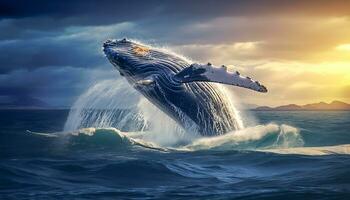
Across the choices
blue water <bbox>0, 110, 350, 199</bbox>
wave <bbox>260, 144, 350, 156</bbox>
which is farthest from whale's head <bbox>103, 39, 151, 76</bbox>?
wave <bbox>260, 144, 350, 156</bbox>

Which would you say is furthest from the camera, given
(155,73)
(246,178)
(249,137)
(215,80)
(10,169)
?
(249,137)

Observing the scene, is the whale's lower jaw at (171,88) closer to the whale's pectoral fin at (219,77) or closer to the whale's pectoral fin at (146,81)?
the whale's pectoral fin at (146,81)

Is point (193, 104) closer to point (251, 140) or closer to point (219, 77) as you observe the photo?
point (219, 77)

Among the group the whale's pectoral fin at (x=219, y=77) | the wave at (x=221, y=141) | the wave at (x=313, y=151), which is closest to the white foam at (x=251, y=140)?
the wave at (x=221, y=141)

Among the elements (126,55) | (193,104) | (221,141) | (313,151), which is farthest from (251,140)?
(126,55)

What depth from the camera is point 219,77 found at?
15180 mm

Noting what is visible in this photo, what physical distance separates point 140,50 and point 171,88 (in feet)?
5.35

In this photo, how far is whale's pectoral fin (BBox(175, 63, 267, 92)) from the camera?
49.7 feet

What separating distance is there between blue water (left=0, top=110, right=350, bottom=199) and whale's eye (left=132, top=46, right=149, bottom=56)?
9.40 ft

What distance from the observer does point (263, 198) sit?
9188 mm

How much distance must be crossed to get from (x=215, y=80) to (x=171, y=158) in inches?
93.7

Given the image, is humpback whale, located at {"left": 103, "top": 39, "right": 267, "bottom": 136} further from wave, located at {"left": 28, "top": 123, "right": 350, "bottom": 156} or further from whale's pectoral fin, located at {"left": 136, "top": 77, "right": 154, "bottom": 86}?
wave, located at {"left": 28, "top": 123, "right": 350, "bottom": 156}

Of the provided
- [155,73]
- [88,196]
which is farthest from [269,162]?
[88,196]

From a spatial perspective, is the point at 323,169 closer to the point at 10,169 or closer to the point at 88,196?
the point at 88,196
